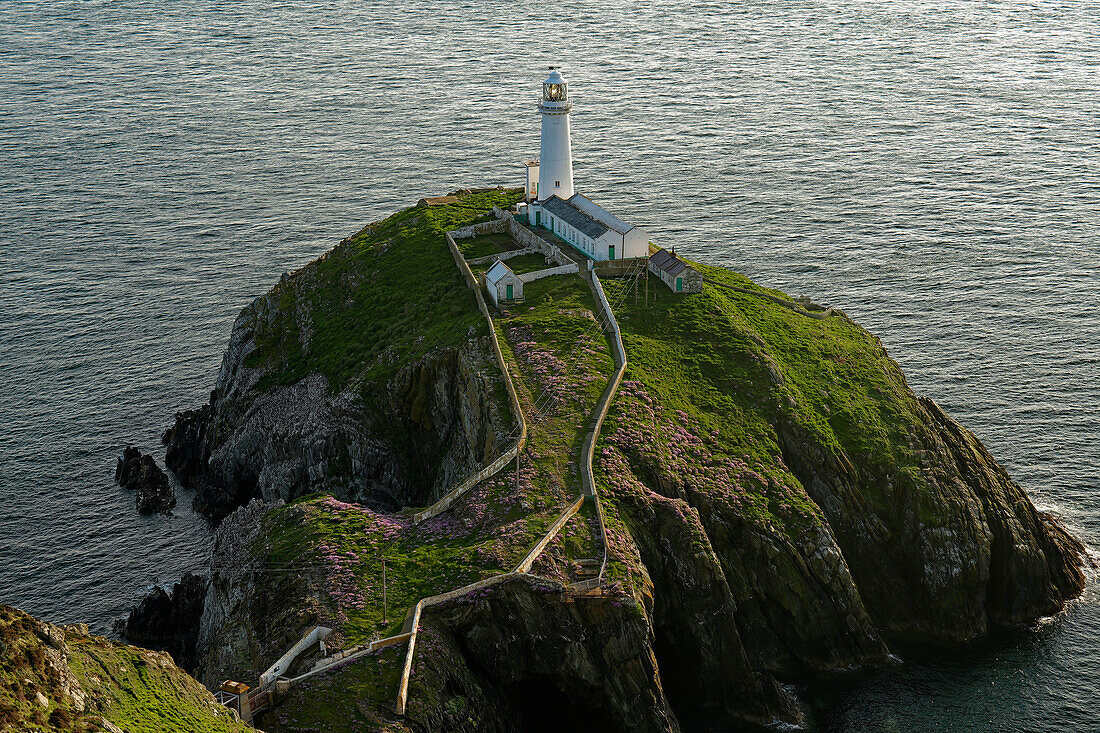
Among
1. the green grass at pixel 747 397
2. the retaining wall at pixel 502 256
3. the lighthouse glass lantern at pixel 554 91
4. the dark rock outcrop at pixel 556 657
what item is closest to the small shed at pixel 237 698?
the dark rock outcrop at pixel 556 657

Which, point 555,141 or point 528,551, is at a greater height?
point 555,141

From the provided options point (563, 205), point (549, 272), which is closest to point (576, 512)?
point (549, 272)

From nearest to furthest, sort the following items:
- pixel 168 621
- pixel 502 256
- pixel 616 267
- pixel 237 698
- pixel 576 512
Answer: pixel 237 698, pixel 576 512, pixel 168 621, pixel 616 267, pixel 502 256

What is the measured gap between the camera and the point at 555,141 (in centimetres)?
12375

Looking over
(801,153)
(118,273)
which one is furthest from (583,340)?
(801,153)

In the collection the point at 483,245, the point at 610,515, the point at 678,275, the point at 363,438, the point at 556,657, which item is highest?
the point at 483,245

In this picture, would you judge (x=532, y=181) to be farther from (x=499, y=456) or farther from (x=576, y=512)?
(x=576, y=512)

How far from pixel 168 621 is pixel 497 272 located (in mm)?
41867

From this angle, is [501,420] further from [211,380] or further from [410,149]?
[410,149]

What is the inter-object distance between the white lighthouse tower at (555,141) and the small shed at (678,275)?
69.3 feet

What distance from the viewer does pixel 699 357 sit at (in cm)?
9862

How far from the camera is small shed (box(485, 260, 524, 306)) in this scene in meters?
106

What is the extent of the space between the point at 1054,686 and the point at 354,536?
49.4 metres

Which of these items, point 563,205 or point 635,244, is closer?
Result: point 635,244
